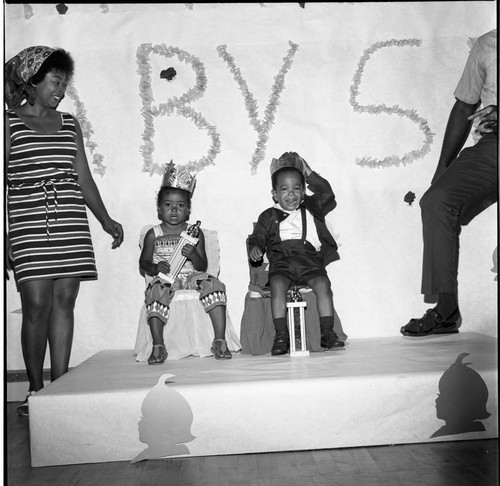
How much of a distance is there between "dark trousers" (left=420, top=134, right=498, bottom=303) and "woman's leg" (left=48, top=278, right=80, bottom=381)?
1697 mm

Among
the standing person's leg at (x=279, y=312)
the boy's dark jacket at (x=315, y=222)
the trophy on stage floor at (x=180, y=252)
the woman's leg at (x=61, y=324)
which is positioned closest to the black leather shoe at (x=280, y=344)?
the standing person's leg at (x=279, y=312)

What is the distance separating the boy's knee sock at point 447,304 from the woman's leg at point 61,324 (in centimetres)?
175

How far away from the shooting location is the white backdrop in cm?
404

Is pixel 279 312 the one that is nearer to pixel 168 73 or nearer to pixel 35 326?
pixel 35 326

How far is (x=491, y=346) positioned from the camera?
337 cm

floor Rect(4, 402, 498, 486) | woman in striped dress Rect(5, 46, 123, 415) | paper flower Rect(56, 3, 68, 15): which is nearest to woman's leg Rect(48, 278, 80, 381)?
woman in striped dress Rect(5, 46, 123, 415)

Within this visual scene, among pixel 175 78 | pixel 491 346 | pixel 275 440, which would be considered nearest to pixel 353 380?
pixel 275 440

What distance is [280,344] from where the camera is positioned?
349 centimetres

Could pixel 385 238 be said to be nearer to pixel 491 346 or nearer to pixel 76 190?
pixel 491 346

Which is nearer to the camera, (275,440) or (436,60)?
(275,440)

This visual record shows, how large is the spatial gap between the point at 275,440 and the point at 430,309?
1.42 metres

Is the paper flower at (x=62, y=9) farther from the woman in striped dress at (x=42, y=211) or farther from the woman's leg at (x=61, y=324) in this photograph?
the woman's leg at (x=61, y=324)

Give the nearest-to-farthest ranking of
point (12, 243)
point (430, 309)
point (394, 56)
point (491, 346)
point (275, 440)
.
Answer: point (275, 440) → point (491, 346) → point (12, 243) → point (430, 309) → point (394, 56)

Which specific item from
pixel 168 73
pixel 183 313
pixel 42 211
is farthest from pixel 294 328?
pixel 168 73
